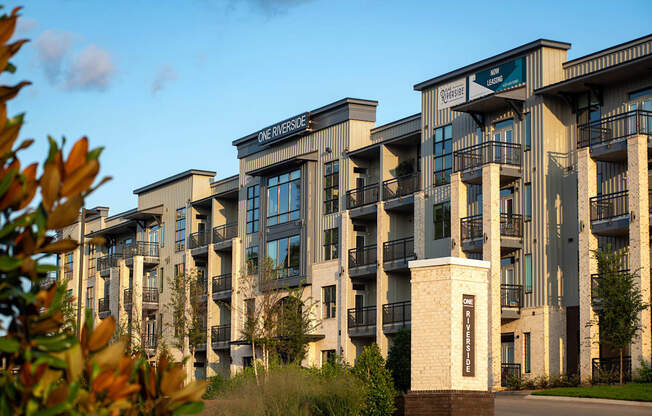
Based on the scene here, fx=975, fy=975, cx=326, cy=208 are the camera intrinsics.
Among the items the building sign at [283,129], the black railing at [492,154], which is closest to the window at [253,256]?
the building sign at [283,129]

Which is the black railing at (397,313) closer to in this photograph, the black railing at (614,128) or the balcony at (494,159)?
the balcony at (494,159)

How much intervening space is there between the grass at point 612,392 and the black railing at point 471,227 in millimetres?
8828

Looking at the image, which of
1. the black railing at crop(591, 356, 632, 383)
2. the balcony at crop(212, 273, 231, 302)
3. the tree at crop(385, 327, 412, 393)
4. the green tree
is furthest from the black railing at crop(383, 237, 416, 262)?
the green tree

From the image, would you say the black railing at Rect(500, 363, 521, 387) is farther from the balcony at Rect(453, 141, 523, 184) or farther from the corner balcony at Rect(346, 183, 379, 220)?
the corner balcony at Rect(346, 183, 379, 220)

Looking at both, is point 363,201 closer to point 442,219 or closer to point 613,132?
point 442,219

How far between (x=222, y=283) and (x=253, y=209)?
18.1 feet

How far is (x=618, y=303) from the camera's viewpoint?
33.7 m

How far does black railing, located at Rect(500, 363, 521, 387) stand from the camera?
38.4 metres

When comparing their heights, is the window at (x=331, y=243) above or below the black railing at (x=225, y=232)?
below

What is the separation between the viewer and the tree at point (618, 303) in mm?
33375

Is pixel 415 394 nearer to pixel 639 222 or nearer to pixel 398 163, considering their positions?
pixel 639 222

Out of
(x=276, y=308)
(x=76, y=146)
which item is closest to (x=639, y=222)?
(x=276, y=308)

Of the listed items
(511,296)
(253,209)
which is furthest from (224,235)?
(511,296)

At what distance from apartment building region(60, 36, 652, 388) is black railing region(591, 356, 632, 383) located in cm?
14
